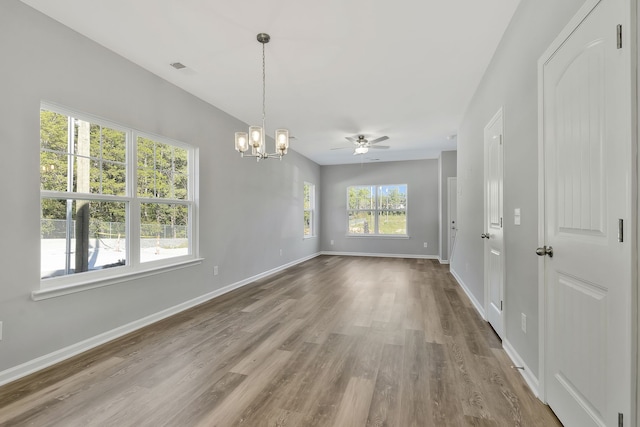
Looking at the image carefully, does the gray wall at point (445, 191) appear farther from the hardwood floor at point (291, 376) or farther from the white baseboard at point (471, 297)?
the hardwood floor at point (291, 376)

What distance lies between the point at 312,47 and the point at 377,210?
253 inches

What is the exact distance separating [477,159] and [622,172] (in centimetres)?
280

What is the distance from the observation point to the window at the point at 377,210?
8578 millimetres

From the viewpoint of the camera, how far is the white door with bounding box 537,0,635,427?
1150 millimetres

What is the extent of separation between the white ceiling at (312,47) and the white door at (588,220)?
1.19 metres

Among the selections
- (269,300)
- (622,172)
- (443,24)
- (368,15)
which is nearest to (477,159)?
(443,24)

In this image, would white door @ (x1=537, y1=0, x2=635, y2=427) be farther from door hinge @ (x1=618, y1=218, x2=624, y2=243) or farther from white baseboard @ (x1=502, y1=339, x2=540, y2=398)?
white baseboard @ (x1=502, y1=339, x2=540, y2=398)

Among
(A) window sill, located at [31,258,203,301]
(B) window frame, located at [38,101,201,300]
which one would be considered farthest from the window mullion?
(A) window sill, located at [31,258,203,301]

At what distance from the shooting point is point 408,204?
847cm

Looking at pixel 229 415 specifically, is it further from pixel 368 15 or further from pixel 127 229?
pixel 368 15

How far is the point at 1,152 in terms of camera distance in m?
2.12

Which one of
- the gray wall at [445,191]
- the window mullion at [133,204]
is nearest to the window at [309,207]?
the gray wall at [445,191]

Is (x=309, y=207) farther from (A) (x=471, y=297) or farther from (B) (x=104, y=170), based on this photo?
(B) (x=104, y=170)

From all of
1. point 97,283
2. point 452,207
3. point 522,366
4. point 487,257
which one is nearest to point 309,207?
point 452,207
